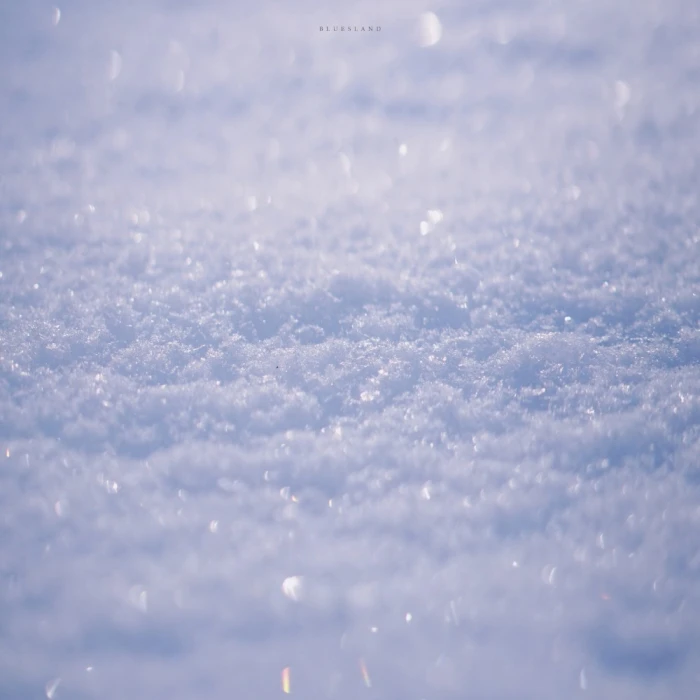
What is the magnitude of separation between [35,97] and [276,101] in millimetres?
571

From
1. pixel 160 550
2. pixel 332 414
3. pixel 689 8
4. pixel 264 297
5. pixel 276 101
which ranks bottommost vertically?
pixel 160 550

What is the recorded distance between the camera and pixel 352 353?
130 centimetres

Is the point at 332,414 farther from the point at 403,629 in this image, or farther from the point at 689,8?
the point at 689,8

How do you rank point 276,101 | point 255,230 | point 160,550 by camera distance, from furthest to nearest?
point 276,101 → point 255,230 → point 160,550

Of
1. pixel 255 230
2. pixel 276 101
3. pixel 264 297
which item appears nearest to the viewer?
pixel 264 297

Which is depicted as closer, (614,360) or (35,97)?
(614,360)

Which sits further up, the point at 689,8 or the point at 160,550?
the point at 689,8

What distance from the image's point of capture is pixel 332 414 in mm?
1207

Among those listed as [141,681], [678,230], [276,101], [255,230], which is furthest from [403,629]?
[276,101]

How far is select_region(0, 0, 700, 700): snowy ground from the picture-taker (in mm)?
965

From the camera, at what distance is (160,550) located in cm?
104

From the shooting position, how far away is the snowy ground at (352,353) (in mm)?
965

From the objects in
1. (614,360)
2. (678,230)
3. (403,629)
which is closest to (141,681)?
(403,629)

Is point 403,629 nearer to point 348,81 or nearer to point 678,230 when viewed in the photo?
point 678,230
